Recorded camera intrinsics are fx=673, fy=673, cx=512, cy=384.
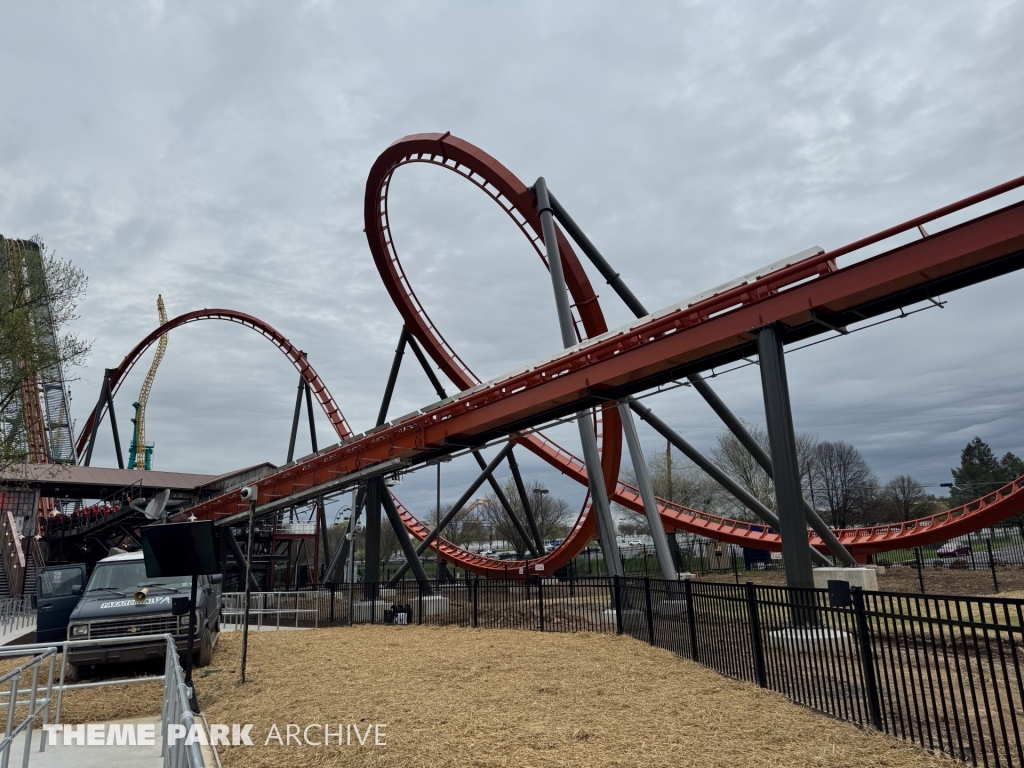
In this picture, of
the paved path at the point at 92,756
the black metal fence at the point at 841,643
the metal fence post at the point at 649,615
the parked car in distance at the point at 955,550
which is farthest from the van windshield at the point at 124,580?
the parked car in distance at the point at 955,550

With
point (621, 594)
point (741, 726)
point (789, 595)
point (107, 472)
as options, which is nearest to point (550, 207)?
point (621, 594)

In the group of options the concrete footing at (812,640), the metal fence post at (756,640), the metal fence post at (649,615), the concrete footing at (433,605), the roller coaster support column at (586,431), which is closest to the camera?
the concrete footing at (812,640)

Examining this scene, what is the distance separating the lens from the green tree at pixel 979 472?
6450 cm

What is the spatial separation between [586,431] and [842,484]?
52.3 metres

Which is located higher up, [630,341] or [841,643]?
[630,341]

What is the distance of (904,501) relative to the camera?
59.8 meters

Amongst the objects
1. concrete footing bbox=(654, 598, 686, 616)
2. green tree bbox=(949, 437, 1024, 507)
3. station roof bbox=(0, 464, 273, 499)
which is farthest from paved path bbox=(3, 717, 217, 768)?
green tree bbox=(949, 437, 1024, 507)

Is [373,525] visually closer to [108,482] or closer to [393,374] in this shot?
[393,374]

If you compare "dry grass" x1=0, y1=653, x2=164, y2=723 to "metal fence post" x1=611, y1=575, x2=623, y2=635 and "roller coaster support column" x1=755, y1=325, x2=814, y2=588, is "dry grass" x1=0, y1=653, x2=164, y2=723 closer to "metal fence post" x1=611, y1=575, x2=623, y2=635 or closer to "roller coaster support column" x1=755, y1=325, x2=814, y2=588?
"metal fence post" x1=611, y1=575, x2=623, y2=635

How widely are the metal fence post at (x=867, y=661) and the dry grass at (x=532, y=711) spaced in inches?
9.5

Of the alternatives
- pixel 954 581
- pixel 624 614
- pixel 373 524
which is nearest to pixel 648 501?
pixel 624 614

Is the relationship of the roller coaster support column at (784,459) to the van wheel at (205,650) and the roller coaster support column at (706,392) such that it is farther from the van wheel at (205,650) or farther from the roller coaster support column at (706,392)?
the van wheel at (205,650)

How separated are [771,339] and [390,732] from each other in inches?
356

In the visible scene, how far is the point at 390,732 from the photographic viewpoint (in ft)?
20.6
